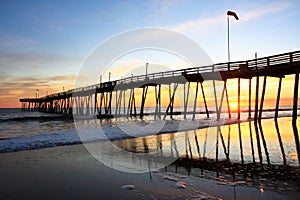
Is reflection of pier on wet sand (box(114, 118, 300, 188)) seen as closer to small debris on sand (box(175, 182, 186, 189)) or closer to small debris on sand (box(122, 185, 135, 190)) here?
small debris on sand (box(175, 182, 186, 189))

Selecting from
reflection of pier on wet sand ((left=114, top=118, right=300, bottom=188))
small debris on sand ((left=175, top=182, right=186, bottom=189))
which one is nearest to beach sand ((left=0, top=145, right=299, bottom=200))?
small debris on sand ((left=175, top=182, right=186, bottom=189))

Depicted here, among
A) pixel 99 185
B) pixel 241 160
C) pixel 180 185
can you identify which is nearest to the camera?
pixel 180 185

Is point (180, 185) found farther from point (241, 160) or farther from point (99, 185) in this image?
point (241, 160)

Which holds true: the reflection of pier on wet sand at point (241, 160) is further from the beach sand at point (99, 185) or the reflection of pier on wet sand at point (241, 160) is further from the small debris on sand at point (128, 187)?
the small debris on sand at point (128, 187)

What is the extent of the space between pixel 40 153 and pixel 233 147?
789 centimetres

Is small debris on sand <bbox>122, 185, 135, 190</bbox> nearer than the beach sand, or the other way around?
the beach sand

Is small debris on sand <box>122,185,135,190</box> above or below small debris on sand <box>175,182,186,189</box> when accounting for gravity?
below

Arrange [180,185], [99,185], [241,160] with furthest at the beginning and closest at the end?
[241,160] < [99,185] < [180,185]

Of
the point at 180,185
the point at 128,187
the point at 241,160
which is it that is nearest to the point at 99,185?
the point at 128,187

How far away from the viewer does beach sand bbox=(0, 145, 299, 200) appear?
4824 millimetres

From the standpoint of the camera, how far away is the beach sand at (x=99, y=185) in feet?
15.8

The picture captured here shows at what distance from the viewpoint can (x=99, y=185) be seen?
566cm

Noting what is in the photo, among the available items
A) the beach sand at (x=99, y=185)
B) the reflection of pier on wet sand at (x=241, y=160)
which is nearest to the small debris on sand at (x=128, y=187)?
the beach sand at (x=99, y=185)

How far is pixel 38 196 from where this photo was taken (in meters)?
4.98
